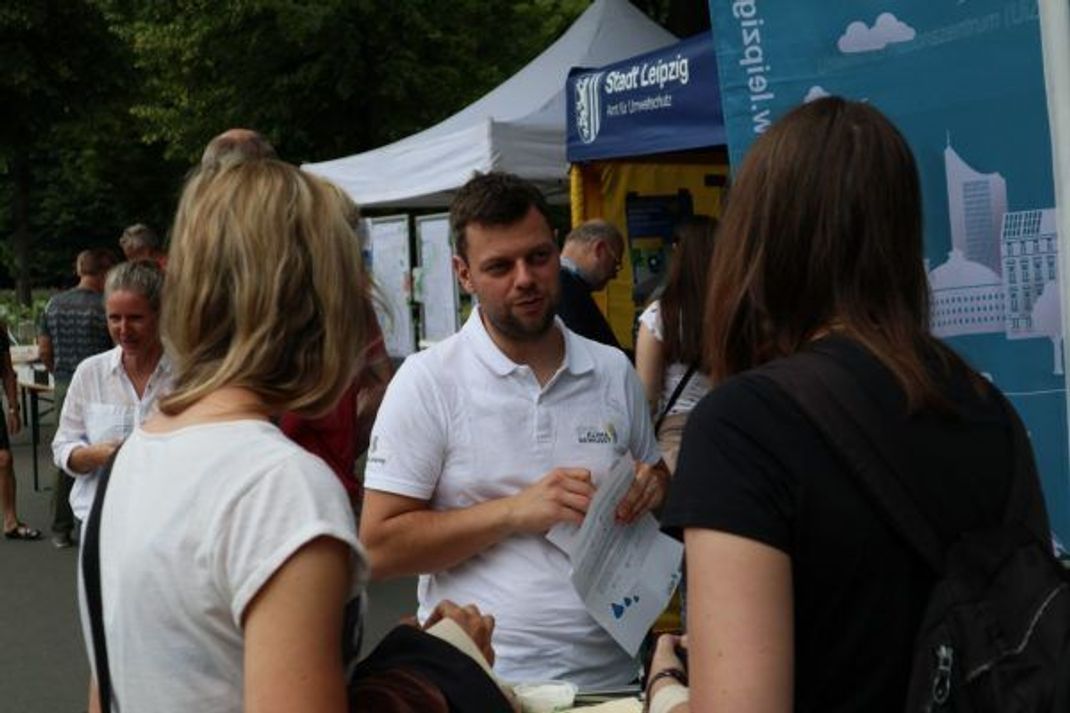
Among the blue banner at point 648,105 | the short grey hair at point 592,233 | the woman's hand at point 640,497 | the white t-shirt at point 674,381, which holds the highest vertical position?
the blue banner at point 648,105

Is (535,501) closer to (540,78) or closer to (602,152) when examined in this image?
(602,152)

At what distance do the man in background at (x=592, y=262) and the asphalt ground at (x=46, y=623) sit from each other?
5.58 ft

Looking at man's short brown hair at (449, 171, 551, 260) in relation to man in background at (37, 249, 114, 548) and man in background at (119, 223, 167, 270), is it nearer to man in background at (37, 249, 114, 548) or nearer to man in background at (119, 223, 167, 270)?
man in background at (119, 223, 167, 270)

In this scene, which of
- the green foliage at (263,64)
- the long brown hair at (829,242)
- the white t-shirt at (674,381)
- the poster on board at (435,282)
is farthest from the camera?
the green foliage at (263,64)

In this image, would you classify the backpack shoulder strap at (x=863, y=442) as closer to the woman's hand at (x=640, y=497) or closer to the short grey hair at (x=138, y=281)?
the woman's hand at (x=640, y=497)

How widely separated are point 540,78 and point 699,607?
8.97 meters

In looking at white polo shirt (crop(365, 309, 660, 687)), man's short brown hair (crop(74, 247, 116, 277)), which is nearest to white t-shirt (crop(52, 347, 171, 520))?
white polo shirt (crop(365, 309, 660, 687))

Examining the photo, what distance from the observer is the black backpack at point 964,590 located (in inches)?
53.4

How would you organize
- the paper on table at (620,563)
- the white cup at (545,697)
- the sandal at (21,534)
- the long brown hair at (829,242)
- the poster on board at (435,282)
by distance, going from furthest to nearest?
the poster on board at (435,282)
the sandal at (21,534)
the paper on table at (620,563)
the white cup at (545,697)
the long brown hair at (829,242)

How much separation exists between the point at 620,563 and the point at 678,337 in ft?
8.84

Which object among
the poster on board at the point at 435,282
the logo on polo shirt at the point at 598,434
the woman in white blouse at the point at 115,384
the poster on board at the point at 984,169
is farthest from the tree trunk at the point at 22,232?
the poster on board at the point at 984,169

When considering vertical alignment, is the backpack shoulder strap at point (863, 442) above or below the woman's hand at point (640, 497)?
above

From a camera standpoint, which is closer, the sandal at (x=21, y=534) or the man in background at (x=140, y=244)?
the man in background at (x=140, y=244)

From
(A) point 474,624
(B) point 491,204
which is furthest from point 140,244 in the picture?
(A) point 474,624
